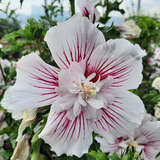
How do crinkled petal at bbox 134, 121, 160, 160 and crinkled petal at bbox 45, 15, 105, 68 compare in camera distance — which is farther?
crinkled petal at bbox 134, 121, 160, 160

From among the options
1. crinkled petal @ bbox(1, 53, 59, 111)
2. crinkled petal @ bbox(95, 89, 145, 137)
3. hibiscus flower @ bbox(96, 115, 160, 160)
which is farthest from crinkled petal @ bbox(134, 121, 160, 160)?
crinkled petal @ bbox(1, 53, 59, 111)

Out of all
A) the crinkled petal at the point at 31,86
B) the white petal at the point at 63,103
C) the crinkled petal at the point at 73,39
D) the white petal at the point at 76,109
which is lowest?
the white petal at the point at 76,109

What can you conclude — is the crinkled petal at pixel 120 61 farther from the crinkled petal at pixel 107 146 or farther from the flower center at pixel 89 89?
the crinkled petal at pixel 107 146

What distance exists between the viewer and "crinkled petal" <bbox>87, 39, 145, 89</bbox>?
408mm

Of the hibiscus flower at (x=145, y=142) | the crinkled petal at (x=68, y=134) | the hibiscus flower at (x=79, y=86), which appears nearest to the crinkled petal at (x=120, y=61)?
the hibiscus flower at (x=79, y=86)

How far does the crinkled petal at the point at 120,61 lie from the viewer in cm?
41

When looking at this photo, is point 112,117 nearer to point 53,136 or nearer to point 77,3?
point 53,136

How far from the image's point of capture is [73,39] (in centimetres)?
41

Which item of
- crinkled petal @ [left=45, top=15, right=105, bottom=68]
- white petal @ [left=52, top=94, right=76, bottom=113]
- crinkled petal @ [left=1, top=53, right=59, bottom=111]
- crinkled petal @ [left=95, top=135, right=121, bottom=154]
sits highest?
crinkled petal @ [left=45, top=15, right=105, bottom=68]

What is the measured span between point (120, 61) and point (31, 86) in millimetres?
182

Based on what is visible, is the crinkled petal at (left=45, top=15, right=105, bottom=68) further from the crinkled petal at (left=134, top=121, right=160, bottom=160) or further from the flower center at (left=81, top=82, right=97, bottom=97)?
the crinkled petal at (left=134, top=121, right=160, bottom=160)

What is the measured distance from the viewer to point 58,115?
16.4 inches

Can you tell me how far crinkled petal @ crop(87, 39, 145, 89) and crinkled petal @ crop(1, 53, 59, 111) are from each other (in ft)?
0.31

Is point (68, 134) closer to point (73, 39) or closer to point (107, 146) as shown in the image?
point (73, 39)
